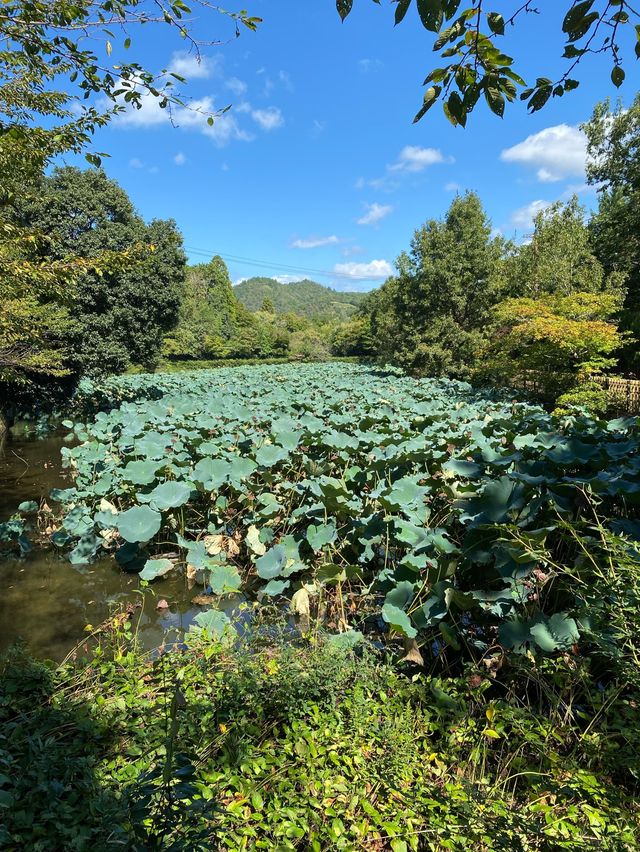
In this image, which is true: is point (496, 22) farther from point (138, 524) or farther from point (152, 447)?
point (152, 447)

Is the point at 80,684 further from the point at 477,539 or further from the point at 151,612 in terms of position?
the point at 477,539

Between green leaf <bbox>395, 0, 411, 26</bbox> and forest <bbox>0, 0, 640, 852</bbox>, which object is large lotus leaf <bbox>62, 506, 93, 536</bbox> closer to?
forest <bbox>0, 0, 640, 852</bbox>

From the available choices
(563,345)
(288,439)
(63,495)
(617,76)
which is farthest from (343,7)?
(563,345)

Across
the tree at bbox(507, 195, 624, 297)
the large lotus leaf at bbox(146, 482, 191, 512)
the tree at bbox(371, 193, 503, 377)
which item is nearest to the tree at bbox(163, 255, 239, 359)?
the tree at bbox(371, 193, 503, 377)

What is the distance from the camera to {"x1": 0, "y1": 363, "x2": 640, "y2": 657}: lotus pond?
2.47m

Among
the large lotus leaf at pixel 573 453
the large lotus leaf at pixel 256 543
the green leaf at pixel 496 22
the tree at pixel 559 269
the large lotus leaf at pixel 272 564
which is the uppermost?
the tree at pixel 559 269

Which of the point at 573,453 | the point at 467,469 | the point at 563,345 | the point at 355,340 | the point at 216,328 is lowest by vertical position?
the point at 467,469

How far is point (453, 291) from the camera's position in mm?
15758

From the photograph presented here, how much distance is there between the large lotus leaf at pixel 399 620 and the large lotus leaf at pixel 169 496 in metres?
2.15

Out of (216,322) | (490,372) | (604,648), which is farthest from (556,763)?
(216,322)

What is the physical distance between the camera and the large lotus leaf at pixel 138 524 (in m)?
3.55

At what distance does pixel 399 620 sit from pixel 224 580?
4.59 ft

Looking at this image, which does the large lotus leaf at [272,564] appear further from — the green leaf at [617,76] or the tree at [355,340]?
the tree at [355,340]

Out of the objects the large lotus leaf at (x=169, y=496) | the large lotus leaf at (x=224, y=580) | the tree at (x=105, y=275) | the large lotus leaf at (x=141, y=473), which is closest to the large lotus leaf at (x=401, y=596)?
the large lotus leaf at (x=224, y=580)
